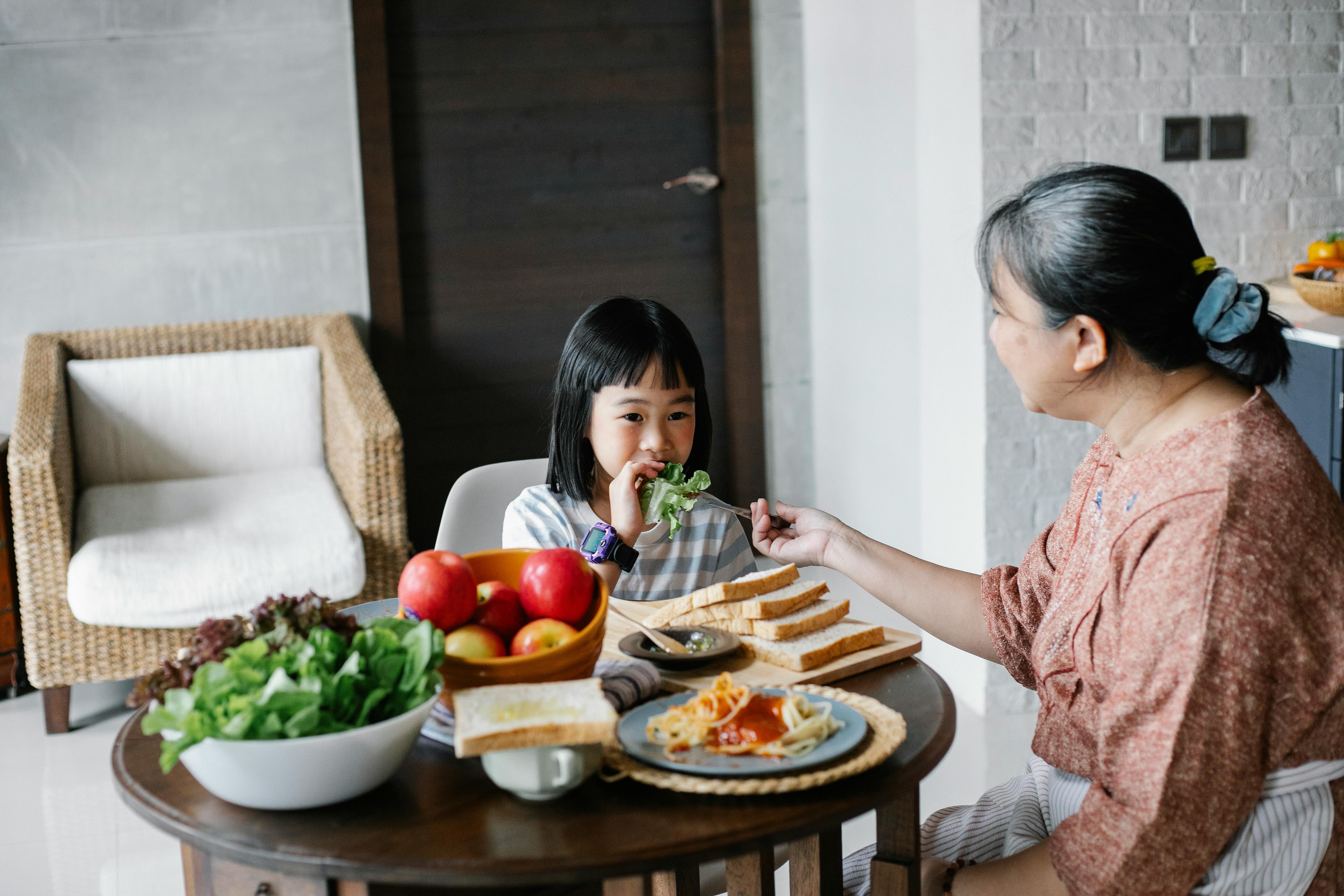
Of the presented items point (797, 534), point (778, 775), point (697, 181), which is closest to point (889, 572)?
point (797, 534)

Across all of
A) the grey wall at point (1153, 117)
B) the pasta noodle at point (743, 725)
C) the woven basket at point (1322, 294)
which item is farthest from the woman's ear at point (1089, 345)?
the woven basket at point (1322, 294)

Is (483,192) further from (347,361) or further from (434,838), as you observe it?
(434,838)

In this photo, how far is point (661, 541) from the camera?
6.28 ft

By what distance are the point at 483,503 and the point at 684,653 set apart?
79 cm

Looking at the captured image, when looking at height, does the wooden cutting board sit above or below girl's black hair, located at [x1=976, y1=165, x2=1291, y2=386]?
below

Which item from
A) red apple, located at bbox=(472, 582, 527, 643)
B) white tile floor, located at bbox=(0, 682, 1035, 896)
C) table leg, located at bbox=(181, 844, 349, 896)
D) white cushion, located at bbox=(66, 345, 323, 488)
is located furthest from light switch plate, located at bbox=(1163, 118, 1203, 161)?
table leg, located at bbox=(181, 844, 349, 896)

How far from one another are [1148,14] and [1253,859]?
2164 mm

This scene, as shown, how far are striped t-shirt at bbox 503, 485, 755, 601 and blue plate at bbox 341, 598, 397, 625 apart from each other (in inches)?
10.3

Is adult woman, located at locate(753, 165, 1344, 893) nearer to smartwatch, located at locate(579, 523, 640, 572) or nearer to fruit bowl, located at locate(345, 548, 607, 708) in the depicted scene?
fruit bowl, located at locate(345, 548, 607, 708)

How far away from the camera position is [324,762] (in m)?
0.92

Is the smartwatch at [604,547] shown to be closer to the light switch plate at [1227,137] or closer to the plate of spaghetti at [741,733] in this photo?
the plate of spaghetti at [741,733]

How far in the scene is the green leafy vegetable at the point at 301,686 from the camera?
2.94 feet

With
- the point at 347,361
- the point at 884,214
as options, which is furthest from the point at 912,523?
the point at 347,361

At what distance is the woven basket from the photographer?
262 cm
